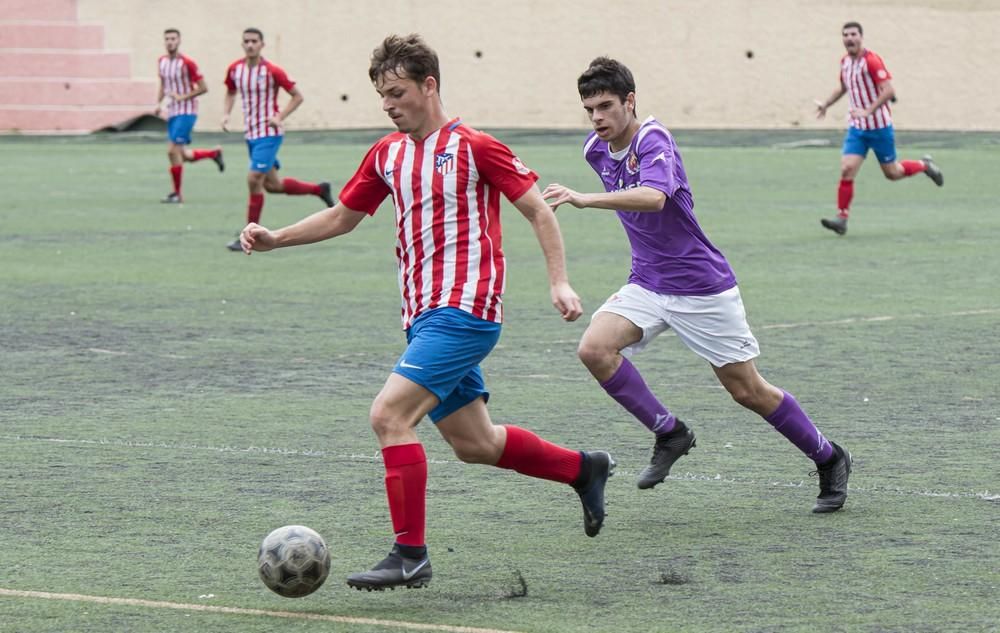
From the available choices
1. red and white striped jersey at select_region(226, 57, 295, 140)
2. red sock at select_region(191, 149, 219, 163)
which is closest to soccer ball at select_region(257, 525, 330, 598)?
red and white striped jersey at select_region(226, 57, 295, 140)

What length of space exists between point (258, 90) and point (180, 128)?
5.25 metres

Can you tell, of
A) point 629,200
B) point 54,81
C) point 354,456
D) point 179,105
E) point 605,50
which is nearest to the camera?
point 629,200

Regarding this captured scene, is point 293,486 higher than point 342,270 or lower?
higher

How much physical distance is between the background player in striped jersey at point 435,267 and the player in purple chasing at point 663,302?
3.28 feet

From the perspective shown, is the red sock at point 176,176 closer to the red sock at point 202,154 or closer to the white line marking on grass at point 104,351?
the red sock at point 202,154

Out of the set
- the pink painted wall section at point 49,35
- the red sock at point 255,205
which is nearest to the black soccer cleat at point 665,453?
the red sock at point 255,205

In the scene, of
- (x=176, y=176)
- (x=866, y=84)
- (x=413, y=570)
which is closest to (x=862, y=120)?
(x=866, y=84)

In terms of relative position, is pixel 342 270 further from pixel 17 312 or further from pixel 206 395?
pixel 206 395

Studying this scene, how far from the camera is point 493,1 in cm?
4216

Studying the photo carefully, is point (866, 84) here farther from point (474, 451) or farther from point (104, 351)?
point (474, 451)

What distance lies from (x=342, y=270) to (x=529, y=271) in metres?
1.61

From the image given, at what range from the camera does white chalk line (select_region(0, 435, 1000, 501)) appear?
7.04 m

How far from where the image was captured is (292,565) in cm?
537

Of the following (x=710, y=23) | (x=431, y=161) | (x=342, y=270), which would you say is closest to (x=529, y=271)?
(x=342, y=270)
